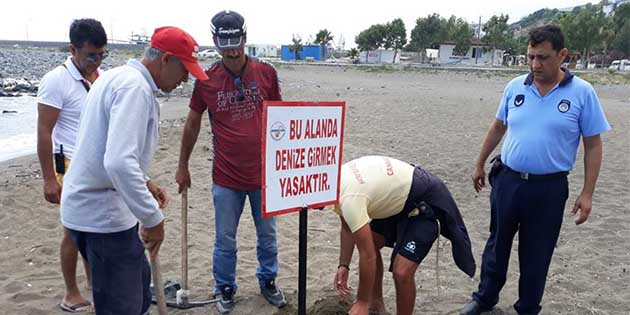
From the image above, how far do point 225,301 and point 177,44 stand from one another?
2.24 m

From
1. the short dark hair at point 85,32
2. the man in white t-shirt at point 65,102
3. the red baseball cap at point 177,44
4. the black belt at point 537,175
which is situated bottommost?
the black belt at point 537,175

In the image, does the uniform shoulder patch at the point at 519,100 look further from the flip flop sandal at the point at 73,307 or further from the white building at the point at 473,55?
the white building at the point at 473,55

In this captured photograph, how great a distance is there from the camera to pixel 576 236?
5746mm

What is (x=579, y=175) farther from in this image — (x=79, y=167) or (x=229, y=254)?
(x=79, y=167)

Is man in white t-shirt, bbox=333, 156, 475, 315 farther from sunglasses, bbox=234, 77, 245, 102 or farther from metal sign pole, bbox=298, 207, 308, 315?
sunglasses, bbox=234, 77, 245, 102

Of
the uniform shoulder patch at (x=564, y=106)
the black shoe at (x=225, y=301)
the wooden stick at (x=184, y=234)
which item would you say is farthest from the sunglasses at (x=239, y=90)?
the uniform shoulder patch at (x=564, y=106)

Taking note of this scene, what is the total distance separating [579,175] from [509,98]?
557cm

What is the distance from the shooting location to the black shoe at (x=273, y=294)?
405 cm

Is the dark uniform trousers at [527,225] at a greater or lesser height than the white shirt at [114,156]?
lesser

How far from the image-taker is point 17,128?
13227mm

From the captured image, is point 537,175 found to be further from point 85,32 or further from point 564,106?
point 85,32

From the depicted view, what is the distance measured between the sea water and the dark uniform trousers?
30.1 feet

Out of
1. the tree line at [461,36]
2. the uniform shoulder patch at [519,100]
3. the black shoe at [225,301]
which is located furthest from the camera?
the tree line at [461,36]

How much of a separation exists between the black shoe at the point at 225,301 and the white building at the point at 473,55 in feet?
227
